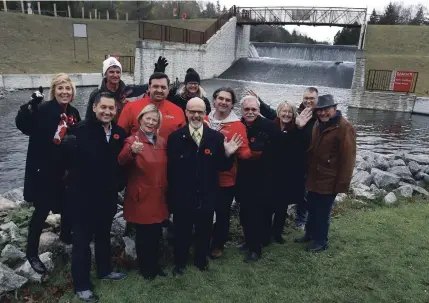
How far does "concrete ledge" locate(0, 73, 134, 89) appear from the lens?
20.3 meters

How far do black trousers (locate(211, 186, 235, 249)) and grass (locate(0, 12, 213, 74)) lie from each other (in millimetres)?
24940

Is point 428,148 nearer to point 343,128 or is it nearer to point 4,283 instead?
point 343,128

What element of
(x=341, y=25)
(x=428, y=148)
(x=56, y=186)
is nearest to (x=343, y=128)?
(x=56, y=186)

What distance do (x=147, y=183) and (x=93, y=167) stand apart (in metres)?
0.56

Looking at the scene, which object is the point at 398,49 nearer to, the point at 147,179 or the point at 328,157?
the point at 328,157

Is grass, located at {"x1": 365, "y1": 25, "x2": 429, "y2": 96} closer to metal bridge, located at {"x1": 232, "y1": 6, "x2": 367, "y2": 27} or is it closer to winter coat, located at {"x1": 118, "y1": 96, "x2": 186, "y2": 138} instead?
metal bridge, located at {"x1": 232, "y1": 6, "x2": 367, "y2": 27}

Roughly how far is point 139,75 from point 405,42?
83.3 feet

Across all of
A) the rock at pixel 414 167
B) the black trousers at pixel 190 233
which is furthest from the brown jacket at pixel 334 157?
the rock at pixel 414 167

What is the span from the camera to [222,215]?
168 inches

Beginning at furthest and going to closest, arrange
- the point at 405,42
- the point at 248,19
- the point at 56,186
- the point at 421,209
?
the point at 248,19, the point at 405,42, the point at 421,209, the point at 56,186

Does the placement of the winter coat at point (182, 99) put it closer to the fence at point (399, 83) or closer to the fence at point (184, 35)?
the fence at point (399, 83)

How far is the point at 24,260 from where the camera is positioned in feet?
12.9

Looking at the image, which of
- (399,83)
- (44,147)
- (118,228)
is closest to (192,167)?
(44,147)

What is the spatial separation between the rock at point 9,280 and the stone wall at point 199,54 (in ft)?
68.3
